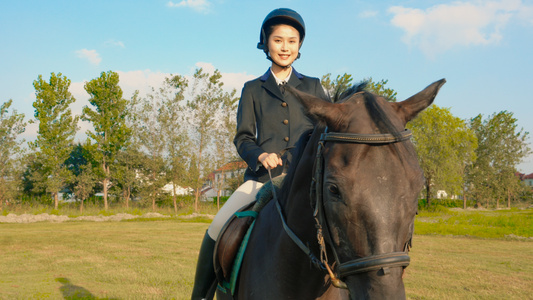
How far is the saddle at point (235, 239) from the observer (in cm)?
299

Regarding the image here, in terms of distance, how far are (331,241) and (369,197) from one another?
0.31 metres

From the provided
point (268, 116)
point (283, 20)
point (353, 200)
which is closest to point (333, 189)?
point (353, 200)

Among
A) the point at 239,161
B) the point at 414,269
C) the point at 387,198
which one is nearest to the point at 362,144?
the point at 387,198

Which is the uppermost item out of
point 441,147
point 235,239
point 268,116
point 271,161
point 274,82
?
point 441,147

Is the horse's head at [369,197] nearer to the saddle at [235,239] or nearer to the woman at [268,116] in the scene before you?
the saddle at [235,239]

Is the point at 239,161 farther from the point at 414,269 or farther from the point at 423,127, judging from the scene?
the point at 414,269

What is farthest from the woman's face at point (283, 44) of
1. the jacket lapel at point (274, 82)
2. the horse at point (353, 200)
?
the horse at point (353, 200)

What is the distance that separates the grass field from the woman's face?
270 inches

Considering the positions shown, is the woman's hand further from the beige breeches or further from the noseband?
the noseband

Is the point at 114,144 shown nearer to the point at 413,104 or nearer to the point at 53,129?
the point at 53,129

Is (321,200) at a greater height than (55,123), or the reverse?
(55,123)

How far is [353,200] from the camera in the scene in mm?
1667

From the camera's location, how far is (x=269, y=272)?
8.27 feet

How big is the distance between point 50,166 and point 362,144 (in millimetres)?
46531
